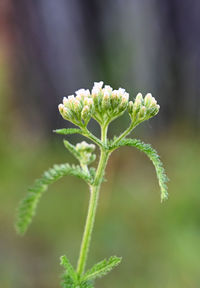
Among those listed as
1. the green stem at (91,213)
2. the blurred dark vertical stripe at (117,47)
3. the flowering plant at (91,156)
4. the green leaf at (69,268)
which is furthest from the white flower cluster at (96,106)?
the blurred dark vertical stripe at (117,47)

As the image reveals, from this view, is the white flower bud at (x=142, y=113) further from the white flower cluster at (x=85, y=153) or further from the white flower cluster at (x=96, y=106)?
the white flower cluster at (x=85, y=153)

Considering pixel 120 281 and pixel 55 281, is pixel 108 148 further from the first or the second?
pixel 55 281

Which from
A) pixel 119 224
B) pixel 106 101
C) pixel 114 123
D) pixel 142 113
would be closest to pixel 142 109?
pixel 142 113

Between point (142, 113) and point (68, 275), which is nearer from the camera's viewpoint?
point (68, 275)

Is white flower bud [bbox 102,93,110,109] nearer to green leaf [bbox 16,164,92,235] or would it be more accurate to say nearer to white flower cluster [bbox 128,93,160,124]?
white flower cluster [bbox 128,93,160,124]

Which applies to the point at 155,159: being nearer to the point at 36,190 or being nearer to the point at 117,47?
the point at 36,190

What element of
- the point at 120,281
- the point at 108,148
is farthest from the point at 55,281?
the point at 108,148
